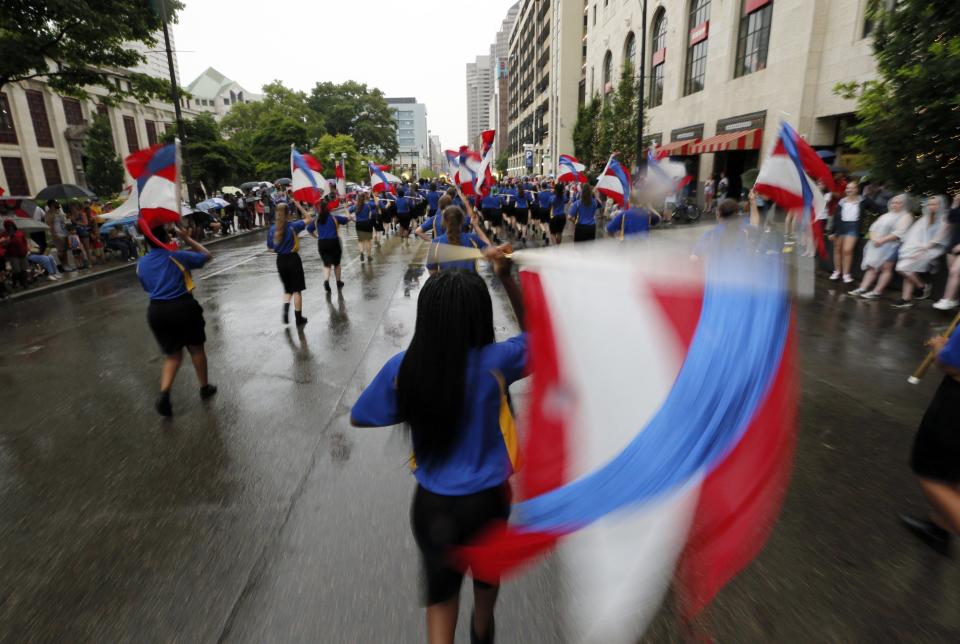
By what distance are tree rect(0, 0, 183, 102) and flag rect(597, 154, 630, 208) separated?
41.8 ft

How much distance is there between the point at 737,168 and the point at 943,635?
26344mm

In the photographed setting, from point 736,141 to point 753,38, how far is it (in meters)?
4.22

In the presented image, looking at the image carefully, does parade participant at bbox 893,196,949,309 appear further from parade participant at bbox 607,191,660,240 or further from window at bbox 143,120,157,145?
window at bbox 143,120,157,145

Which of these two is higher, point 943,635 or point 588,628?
point 588,628

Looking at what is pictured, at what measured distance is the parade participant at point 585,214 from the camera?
10773 mm

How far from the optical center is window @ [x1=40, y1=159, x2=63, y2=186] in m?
37.8

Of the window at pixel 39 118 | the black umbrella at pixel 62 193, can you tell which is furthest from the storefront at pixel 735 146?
the window at pixel 39 118

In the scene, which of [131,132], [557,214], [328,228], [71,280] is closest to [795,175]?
[328,228]

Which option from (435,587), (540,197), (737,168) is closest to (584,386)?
(435,587)

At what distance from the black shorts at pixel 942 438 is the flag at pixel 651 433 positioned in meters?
1.62

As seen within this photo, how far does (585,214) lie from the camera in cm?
1091

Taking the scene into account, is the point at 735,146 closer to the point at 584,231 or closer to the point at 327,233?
the point at 584,231

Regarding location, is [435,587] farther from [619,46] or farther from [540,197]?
[619,46]

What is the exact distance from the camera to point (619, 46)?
37781 millimetres
